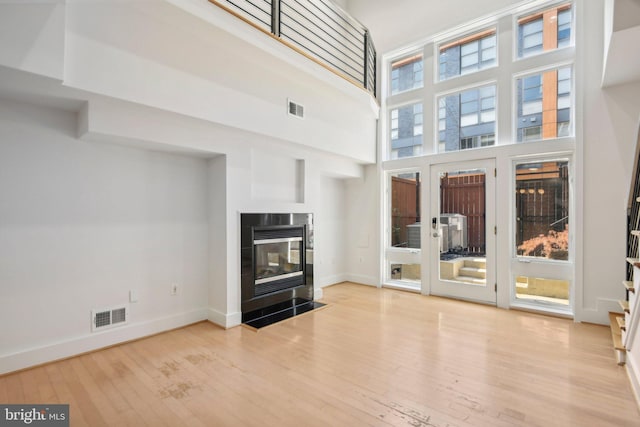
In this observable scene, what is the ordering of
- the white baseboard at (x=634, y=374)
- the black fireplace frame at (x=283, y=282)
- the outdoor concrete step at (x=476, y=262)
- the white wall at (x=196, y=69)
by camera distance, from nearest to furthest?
the white baseboard at (x=634, y=374) → the white wall at (x=196, y=69) → the black fireplace frame at (x=283, y=282) → the outdoor concrete step at (x=476, y=262)

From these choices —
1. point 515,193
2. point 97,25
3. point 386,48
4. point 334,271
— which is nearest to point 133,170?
point 97,25

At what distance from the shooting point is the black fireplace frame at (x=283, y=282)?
3754 millimetres

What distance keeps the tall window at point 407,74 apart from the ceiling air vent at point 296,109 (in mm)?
2217

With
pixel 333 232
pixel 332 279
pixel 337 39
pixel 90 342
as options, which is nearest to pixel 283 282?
pixel 332 279

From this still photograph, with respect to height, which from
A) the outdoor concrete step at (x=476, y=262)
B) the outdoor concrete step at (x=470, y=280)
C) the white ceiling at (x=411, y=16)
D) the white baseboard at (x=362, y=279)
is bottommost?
the white baseboard at (x=362, y=279)

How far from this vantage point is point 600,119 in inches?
142

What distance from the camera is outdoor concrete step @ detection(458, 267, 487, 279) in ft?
14.9

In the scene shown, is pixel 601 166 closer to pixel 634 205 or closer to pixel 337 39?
pixel 634 205

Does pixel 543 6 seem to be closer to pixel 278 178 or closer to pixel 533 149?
pixel 533 149

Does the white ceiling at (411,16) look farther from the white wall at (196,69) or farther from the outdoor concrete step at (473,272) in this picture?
the outdoor concrete step at (473,272)

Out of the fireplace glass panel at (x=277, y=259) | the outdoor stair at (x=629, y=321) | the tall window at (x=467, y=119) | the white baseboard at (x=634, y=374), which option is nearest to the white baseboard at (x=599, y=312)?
the outdoor stair at (x=629, y=321)

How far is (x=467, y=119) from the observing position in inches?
185

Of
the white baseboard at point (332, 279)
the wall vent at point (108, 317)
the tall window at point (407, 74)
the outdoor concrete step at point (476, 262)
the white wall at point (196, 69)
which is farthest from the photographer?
the white baseboard at point (332, 279)

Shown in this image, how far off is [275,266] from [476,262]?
296 centimetres
